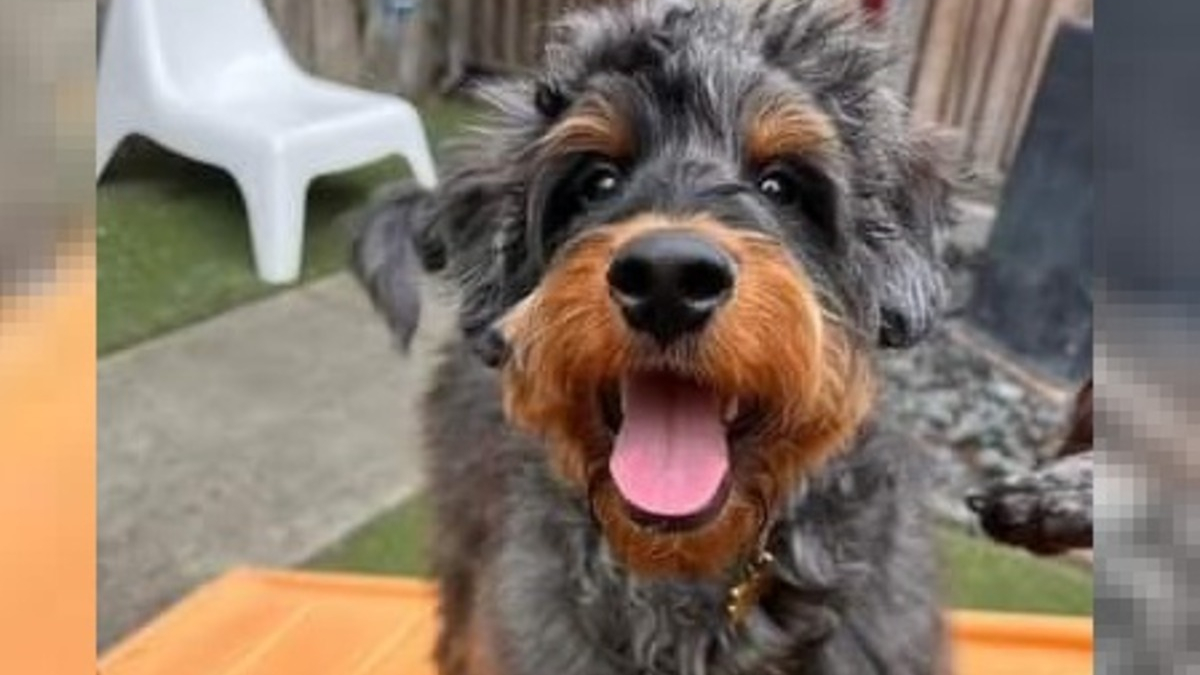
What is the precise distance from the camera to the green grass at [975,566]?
334cm

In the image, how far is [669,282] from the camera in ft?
4.30

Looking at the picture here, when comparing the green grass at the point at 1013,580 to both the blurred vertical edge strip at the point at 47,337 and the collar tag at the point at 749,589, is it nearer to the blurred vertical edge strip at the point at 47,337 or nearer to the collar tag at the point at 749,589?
the collar tag at the point at 749,589

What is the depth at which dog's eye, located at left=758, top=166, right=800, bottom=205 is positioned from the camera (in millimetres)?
1552

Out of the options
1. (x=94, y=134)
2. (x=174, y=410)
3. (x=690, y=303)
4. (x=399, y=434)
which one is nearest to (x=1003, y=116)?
(x=399, y=434)

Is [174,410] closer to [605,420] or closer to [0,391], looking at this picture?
[605,420]

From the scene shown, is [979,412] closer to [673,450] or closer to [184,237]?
[184,237]

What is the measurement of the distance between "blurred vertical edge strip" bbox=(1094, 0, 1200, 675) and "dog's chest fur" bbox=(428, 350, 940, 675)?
3.61 feet

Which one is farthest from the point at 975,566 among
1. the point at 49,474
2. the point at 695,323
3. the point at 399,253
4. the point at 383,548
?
the point at 49,474

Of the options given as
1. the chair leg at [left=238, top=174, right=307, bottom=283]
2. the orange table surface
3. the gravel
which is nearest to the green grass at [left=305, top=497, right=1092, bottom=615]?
the gravel

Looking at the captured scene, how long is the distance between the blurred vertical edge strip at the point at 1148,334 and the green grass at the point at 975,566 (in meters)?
2.79

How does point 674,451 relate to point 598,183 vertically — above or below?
below

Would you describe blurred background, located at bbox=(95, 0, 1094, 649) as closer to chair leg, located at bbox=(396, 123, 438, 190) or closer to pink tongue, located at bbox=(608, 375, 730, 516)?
chair leg, located at bbox=(396, 123, 438, 190)

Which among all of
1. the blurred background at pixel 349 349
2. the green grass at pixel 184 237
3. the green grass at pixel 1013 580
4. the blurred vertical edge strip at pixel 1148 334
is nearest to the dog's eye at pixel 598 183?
the blurred vertical edge strip at pixel 1148 334

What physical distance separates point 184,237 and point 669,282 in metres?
3.73
